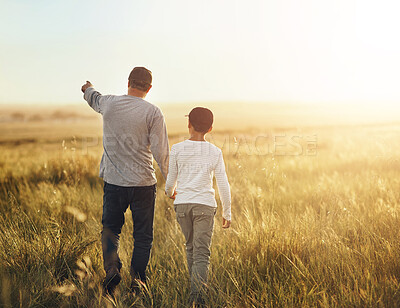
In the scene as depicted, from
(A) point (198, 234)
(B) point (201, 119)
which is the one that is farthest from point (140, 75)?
(A) point (198, 234)

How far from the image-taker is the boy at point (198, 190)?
2920mm

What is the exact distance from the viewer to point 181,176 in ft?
9.85

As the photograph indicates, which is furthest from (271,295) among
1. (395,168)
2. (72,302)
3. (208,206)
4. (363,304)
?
(395,168)

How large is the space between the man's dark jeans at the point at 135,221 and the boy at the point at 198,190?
47 centimetres

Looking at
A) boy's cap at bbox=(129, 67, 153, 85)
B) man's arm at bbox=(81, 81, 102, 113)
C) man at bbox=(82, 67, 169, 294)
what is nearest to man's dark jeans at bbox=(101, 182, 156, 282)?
man at bbox=(82, 67, 169, 294)

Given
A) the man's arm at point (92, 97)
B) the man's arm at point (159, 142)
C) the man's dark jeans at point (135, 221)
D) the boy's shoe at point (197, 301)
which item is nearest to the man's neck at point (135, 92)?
the man's arm at point (159, 142)

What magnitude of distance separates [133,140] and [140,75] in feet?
1.82

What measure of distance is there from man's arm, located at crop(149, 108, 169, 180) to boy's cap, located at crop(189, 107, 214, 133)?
0.41 metres

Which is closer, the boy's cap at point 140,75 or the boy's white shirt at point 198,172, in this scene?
the boy's white shirt at point 198,172

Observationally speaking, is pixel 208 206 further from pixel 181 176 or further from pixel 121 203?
pixel 121 203

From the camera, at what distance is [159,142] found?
128 inches

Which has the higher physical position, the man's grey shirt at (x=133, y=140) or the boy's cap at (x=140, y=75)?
the boy's cap at (x=140, y=75)

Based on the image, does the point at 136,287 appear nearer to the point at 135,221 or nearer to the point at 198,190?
the point at 135,221

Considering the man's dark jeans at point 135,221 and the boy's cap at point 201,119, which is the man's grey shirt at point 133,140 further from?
the boy's cap at point 201,119
